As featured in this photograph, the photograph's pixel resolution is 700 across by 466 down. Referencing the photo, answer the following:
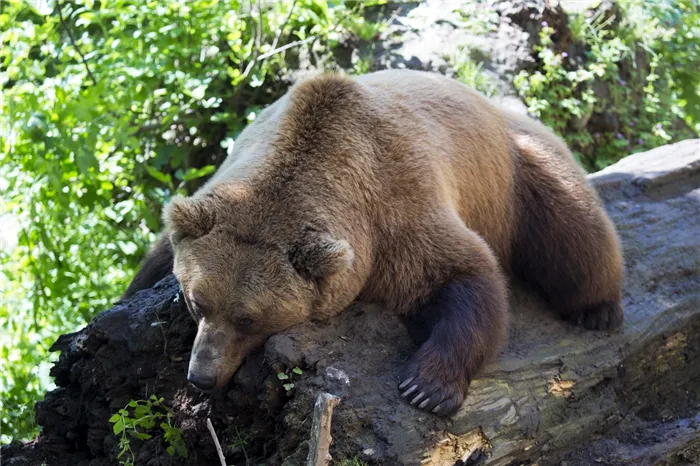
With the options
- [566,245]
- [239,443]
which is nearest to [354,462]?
[239,443]

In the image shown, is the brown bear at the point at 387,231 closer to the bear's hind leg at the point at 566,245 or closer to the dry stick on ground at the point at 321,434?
the bear's hind leg at the point at 566,245

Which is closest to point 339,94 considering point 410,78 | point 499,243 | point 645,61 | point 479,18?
point 410,78

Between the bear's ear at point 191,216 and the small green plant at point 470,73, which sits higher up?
the bear's ear at point 191,216

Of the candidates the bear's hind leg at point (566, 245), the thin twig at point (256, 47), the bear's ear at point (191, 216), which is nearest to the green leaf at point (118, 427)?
the bear's ear at point (191, 216)

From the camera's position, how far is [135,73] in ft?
24.0

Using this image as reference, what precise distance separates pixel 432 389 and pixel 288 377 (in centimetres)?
72

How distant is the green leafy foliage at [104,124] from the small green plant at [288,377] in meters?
2.97

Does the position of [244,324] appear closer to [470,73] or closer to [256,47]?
[256,47]

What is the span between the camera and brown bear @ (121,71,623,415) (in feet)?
12.8

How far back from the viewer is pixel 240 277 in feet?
12.8

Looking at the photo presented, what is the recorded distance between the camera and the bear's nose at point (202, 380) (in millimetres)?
3801

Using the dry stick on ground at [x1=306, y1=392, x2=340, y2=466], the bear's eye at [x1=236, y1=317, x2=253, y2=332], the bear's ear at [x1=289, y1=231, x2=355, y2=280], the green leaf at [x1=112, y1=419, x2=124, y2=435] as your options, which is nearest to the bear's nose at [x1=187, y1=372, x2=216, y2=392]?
the bear's eye at [x1=236, y1=317, x2=253, y2=332]

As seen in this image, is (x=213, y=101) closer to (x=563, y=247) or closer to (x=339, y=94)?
(x=339, y=94)

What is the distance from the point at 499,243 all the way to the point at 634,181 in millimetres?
1872
